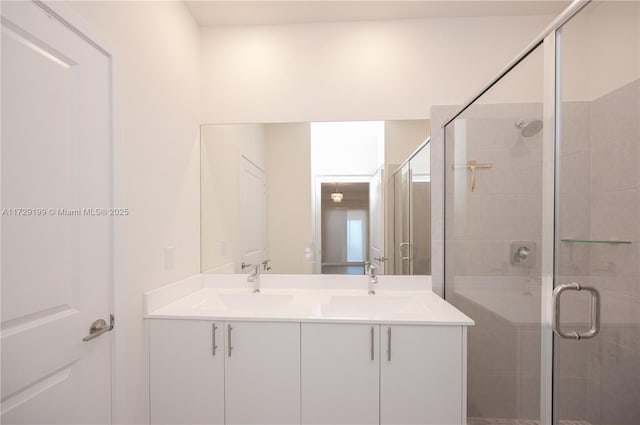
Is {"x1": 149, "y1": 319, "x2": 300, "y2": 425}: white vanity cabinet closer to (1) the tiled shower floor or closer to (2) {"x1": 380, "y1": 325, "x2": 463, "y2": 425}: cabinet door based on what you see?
(2) {"x1": 380, "y1": 325, "x2": 463, "y2": 425}: cabinet door

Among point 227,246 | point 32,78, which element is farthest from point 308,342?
point 32,78

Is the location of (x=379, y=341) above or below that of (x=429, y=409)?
above

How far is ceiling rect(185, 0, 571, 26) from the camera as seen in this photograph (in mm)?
1820

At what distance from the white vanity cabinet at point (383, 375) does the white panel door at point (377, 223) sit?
0.60 metres

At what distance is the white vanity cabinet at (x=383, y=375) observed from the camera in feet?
4.44

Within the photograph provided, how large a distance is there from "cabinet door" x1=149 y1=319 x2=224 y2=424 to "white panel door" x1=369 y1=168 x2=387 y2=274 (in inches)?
40.6

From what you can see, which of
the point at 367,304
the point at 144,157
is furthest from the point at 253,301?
the point at 144,157

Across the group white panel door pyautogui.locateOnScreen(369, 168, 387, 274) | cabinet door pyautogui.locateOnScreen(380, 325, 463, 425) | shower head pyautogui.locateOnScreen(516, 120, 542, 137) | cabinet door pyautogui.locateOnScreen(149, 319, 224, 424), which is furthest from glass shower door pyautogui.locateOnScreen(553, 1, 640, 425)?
cabinet door pyautogui.locateOnScreen(149, 319, 224, 424)

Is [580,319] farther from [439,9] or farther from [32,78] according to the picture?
[32,78]

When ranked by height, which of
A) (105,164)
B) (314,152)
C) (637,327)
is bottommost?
(637,327)

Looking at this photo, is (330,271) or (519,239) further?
(330,271)

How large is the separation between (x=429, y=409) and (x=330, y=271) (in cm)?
91

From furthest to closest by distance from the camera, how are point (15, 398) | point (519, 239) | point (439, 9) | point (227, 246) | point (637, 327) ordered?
point (227, 246) → point (439, 9) → point (519, 239) → point (637, 327) → point (15, 398)

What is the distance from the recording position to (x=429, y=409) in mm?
1354
